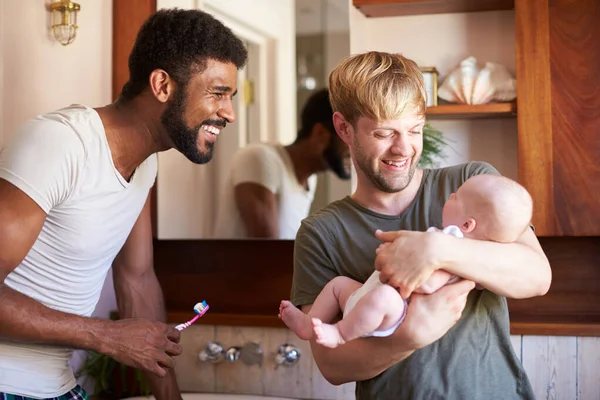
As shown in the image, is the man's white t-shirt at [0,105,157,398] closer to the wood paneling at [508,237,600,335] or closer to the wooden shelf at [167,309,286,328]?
the wooden shelf at [167,309,286,328]

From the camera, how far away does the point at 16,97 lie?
2412 millimetres

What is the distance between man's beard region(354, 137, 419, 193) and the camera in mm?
1536

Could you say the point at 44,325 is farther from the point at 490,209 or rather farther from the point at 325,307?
the point at 490,209

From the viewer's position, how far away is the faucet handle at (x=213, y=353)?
2.64 m

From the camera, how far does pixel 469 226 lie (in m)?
1.45

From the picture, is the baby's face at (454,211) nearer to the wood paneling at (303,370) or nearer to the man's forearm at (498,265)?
the man's forearm at (498,265)

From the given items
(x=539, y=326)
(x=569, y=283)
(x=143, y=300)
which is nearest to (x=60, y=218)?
(x=143, y=300)

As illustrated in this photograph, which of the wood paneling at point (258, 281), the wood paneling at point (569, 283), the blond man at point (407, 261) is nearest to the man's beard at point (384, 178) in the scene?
the blond man at point (407, 261)

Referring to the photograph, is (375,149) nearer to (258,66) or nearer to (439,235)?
(439,235)

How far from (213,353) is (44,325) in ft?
3.33

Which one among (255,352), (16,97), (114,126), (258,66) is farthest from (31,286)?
(258,66)

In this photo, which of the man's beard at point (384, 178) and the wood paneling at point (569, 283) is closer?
the man's beard at point (384, 178)

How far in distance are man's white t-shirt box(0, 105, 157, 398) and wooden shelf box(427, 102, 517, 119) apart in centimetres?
110

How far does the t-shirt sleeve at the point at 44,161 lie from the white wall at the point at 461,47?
1198mm
